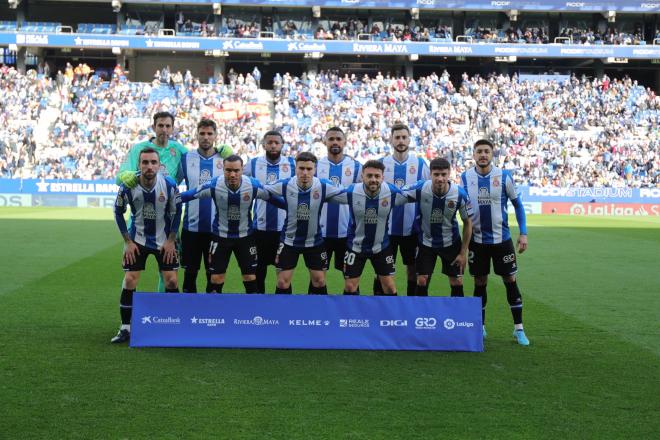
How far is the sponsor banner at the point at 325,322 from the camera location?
6.69 meters

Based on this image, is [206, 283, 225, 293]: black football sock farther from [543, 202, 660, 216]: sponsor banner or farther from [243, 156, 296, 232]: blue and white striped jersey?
[543, 202, 660, 216]: sponsor banner

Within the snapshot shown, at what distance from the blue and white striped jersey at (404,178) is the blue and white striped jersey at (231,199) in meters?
1.43

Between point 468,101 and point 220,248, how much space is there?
3429 cm

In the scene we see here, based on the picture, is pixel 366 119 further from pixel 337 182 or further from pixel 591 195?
pixel 337 182

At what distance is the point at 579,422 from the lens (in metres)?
4.74

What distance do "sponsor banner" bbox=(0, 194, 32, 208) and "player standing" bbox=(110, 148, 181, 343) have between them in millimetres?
26662

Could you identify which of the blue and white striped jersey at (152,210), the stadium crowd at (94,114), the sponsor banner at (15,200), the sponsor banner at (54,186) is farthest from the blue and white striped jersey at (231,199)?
the stadium crowd at (94,114)

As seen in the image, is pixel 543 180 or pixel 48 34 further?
pixel 48 34

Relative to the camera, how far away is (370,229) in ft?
23.2

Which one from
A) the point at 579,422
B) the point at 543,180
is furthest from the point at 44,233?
the point at 543,180

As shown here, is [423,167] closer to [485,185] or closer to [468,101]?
[485,185]

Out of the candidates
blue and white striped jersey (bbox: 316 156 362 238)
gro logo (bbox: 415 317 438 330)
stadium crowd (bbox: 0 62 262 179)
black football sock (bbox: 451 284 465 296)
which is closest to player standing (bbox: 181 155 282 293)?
blue and white striped jersey (bbox: 316 156 362 238)

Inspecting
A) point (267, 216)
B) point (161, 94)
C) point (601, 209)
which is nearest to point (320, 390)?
point (267, 216)

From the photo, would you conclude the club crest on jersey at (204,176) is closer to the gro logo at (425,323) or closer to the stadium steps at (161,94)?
the gro logo at (425,323)
